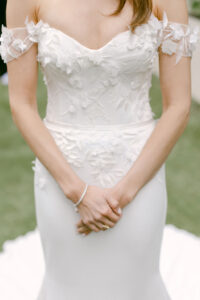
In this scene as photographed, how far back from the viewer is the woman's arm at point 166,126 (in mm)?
2268

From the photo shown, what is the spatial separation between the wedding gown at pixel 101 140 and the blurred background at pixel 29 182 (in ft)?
7.10

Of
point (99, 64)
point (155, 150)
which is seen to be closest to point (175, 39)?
point (99, 64)

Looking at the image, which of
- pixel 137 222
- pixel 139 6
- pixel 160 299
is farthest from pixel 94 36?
pixel 160 299

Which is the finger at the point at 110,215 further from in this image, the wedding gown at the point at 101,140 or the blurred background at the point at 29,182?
the blurred background at the point at 29,182

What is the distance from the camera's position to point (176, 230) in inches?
177

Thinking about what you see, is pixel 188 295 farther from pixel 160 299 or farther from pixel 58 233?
pixel 58 233

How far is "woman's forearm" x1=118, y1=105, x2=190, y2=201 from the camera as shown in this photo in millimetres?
2270

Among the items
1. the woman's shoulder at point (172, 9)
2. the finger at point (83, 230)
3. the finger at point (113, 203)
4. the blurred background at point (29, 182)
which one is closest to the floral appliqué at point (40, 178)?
the finger at point (83, 230)

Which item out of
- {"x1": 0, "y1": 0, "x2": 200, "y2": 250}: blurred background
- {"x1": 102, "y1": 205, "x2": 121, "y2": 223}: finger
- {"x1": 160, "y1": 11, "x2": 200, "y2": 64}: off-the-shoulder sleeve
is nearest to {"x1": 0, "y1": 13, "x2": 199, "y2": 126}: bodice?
{"x1": 160, "y1": 11, "x2": 200, "y2": 64}: off-the-shoulder sleeve

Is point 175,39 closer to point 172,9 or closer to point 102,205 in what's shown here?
point 172,9

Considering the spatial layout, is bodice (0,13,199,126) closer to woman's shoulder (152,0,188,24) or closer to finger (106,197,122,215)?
woman's shoulder (152,0,188,24)

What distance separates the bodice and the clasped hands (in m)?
0.33

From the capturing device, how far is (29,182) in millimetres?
5691

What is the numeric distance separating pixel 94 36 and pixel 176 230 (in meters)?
2.70
